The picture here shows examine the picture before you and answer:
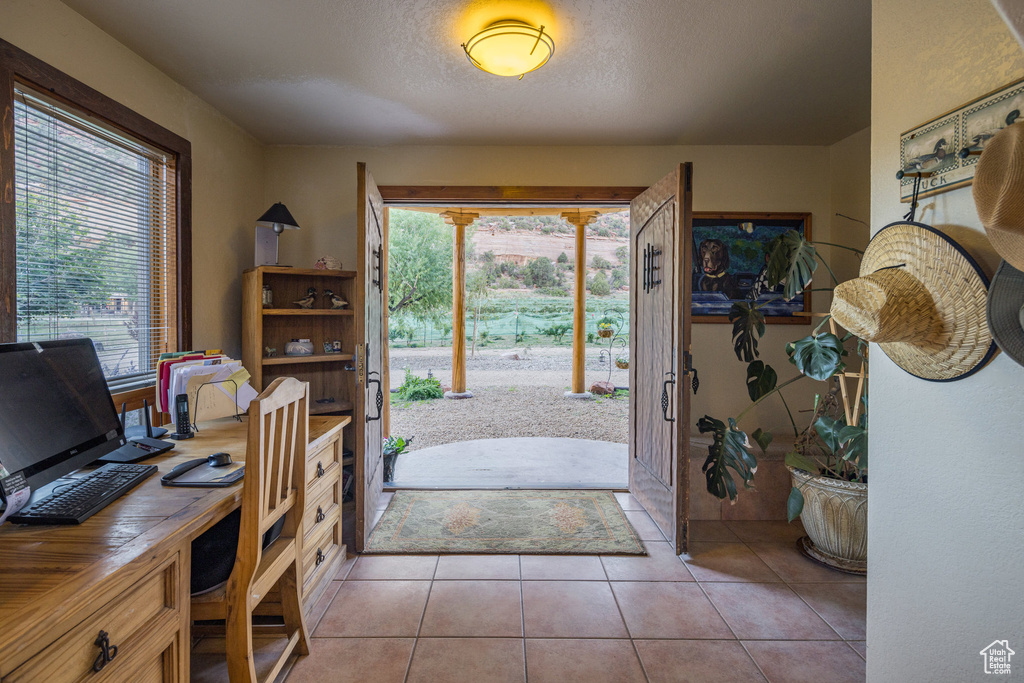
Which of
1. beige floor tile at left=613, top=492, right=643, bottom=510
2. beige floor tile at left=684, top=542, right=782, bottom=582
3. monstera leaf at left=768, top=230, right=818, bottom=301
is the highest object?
monstera leaf at left=768, top=230, right=818, bottom=301

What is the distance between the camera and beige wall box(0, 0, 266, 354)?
71.5 inches

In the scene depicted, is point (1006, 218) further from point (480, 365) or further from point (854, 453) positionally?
point (480, 365)

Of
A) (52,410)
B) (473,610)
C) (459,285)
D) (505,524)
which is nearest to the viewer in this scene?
(52,410)

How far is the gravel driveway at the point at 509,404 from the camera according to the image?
18.3 feet

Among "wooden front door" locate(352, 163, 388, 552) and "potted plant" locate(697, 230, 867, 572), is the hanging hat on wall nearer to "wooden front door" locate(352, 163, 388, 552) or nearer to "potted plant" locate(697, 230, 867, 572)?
"potted plant" locate(697, 230, 867, 572)

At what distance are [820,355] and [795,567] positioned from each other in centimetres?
112

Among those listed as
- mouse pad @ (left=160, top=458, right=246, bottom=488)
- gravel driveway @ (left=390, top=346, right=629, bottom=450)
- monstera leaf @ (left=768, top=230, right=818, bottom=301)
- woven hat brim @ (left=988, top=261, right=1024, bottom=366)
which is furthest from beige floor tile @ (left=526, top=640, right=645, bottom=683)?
gravel driveway @ (left=390, top=346, right=629, bottom=450)

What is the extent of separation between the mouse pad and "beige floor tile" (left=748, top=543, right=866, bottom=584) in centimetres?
252

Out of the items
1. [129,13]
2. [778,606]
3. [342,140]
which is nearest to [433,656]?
[778,606]

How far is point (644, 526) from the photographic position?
2.88 meters

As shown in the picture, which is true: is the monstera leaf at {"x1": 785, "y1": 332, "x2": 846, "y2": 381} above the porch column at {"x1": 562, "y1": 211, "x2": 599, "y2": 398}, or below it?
below

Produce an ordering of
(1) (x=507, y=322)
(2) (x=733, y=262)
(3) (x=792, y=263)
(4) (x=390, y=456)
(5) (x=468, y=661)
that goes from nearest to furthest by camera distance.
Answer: (5) (x=468, y=661)
(3) (x=792, y=263)
(2) (x=733, y=262)
(4) (x=390, y=456)
(1) (x=507, y=322)

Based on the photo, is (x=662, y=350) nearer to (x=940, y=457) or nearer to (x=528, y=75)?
(x=940, y=457)

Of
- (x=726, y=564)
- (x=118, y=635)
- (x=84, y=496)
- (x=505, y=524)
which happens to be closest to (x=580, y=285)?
(x=505, y=524)
